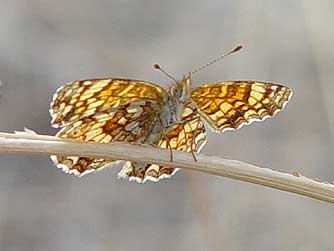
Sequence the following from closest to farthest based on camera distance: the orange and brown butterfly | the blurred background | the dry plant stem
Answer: the dry plant stem, the orange and brown butterfly, the blurred background

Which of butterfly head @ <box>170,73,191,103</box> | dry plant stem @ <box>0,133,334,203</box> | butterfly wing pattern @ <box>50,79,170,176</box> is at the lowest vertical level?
dry plant stem @ <box>0,133,334,203</box>

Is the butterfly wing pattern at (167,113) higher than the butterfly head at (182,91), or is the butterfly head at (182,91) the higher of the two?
the butterfly head at (182,91)

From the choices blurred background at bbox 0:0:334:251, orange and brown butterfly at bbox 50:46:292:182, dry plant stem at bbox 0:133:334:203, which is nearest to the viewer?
dry plant stem at bbox 0:133:334:203

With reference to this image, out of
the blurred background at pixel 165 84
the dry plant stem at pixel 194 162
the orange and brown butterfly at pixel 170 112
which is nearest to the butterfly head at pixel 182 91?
the orange and brown butterfly at pixel 170 112

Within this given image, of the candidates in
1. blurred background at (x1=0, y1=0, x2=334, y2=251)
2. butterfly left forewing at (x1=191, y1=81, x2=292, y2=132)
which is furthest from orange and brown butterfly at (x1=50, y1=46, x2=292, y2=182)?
blurred background at (x1=0, y1=0, x2=334, y2=251)

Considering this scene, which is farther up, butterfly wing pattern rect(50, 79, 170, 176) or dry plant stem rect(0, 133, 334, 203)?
butterfly wing pattern rect(50, 79, 170, 176)

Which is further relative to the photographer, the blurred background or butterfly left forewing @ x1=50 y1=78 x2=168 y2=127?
the blurred background

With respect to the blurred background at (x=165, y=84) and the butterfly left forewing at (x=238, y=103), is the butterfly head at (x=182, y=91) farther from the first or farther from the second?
the blurred background at (x=165, y=84)

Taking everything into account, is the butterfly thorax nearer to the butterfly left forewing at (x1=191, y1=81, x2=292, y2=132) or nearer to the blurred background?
the butterfly left forewing at (x1=191, y1=81, x2=292, y2=132)
